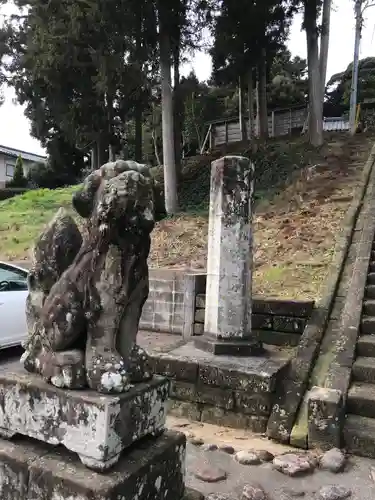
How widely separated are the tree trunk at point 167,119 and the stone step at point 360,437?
922 cm

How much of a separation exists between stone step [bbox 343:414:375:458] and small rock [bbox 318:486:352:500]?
0.62 metres

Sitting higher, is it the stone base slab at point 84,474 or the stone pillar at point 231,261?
the stone pillar at point 231,261

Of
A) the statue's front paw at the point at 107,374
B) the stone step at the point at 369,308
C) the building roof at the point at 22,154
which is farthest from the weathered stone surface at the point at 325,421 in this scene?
the building roof at the point at 22,154

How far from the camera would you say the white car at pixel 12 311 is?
5438 mm

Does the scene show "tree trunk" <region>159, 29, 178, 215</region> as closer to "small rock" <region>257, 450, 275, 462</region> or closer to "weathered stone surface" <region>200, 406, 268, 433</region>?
"weathered stone surface" <region>200, 406, 268, 433</region>

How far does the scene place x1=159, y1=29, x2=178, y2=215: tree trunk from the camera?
40.3 feet

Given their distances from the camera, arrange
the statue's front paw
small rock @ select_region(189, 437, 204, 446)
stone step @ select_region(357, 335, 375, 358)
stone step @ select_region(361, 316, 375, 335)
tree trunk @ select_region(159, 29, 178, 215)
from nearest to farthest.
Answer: the statue's front paw < small rock @ select_region(189, 437, 204, 446) < stone step @ select_region(357, 335, 375, 358) < stone step @ select_region(361, 316, 375, 335) < tree trunk @ select_region(159, 29, 178, 215)

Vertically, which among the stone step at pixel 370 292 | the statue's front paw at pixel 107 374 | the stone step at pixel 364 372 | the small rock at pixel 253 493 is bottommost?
the small rock at pixel 253 493

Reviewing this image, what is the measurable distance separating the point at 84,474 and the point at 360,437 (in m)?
2.48

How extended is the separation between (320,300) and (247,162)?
193cm

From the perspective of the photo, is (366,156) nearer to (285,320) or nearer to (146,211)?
(285,320)

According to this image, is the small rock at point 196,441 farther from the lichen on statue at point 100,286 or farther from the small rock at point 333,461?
the lichen on statue at point 100,286

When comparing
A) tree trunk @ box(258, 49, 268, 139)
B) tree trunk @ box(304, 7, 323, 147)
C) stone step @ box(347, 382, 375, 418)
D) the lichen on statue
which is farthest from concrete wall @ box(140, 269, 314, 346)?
tree trunk @ box(258, 49, 268, 139)

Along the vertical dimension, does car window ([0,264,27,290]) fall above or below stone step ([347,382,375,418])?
above
